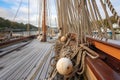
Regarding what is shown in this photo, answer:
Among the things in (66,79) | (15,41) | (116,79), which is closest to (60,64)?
(66,79)

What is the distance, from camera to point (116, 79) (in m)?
0.96

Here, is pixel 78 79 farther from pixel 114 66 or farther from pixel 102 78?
pixel 102 78

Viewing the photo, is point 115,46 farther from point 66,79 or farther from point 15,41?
point 15,41

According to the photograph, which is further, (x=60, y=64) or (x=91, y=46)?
(x=91, y=46)

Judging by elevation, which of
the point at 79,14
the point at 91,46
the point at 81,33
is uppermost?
the point at 79,14

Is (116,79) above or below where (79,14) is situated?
below

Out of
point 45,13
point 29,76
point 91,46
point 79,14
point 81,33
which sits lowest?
point 29,76

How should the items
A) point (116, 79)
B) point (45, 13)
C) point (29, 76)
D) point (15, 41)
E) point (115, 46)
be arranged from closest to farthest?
point (116, 79) < point (115, 46) < point (29, 76) < point (15, 41) < point (45, 13)

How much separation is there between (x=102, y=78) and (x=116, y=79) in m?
0.07

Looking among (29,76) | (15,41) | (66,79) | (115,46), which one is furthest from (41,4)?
(115,46)

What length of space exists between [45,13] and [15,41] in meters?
3.44

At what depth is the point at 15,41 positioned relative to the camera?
666 centimetres

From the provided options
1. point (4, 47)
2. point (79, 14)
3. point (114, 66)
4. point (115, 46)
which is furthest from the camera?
point (4, 47)

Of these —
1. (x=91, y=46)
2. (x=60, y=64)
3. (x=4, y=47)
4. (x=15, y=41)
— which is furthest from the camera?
(x=15, y=41)
